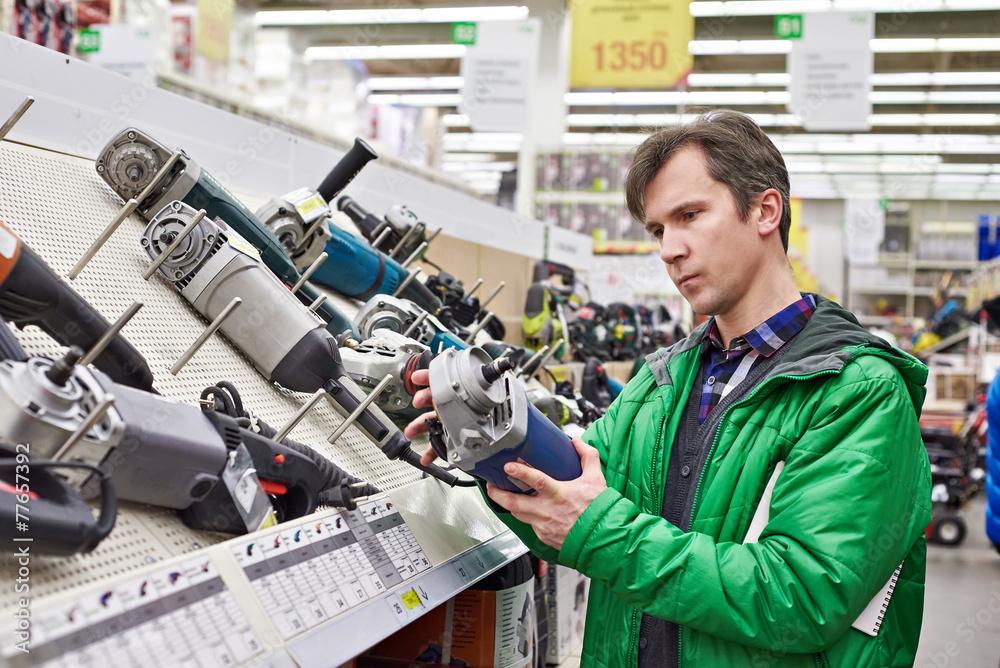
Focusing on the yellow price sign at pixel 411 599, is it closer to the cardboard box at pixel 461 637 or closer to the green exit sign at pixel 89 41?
the cardboard box at pixel 461 637

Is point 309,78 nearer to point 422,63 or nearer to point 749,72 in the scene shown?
point 422,63

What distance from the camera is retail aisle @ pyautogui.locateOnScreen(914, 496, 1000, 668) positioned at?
4211mm

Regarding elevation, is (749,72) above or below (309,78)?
above

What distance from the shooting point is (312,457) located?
4.01 ft

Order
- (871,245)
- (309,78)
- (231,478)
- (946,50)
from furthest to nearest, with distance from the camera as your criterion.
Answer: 1. (871,245)
2. (946,50)
3. (309,78)
4. (231,478)

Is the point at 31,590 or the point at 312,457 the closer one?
the point at 31,590

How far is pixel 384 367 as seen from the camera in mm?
1655

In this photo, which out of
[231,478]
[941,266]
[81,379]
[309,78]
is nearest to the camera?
[81,379]

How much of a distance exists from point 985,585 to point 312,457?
19.2 feet

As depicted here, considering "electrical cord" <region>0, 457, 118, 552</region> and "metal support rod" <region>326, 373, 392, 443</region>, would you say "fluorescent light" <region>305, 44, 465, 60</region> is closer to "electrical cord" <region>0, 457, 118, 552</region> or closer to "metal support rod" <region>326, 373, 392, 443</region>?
"metal support rod" <region>326, 373, 392, 443</region>

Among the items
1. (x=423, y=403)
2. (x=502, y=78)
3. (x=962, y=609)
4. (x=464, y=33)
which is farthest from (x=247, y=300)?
(x=464, y=33)

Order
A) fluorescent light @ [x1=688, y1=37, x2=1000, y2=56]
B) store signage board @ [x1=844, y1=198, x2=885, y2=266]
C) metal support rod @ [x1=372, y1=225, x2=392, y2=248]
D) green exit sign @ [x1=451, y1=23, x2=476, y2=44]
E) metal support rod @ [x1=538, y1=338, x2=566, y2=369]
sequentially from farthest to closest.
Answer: store signage board @ [x1=844, y1=198, x2=885, y2=266], fluorescent light @ [x1=688, y1=37, x2=1000, y2=56], green exit sign @ [x1=451, y1=23, x2=476, y2=44], metal support rod @ [x1=372, y1=225, x2=392, y2=248], metal support rod @ [x1=538, y1=338, x2=566, y2=369]

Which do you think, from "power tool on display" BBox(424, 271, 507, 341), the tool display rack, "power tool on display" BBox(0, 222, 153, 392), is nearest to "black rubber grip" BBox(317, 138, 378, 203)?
"power tool on display" BBox(424, 271, 507, 341)

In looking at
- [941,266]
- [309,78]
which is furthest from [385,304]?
[941,266]
